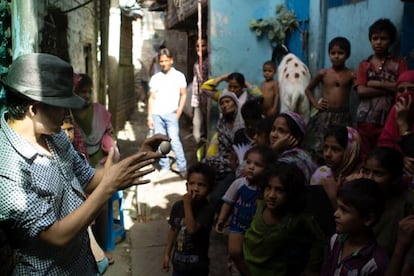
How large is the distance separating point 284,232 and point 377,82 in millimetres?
1852

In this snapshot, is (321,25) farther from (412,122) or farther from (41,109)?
(41,109)

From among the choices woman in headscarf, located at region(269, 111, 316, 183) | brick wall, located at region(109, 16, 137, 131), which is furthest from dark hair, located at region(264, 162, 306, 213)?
brick wall, located at region(109, 16, 137, 131)

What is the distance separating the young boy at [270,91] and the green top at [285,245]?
2.93 m

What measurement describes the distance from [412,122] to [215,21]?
363 cm

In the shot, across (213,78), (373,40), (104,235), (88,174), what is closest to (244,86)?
(213,78)

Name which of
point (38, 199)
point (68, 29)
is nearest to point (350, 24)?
point (38, 199)

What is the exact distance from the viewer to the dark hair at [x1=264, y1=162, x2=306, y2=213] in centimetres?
232

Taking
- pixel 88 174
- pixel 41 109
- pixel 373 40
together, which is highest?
Answer: pixel 373 40

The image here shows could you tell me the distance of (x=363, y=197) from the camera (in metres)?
1.97

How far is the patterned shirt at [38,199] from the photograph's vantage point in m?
1.52

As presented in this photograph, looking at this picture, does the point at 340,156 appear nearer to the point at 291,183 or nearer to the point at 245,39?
the point at 291,183

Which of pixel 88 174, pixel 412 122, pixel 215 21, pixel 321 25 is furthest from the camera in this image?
pixel 215 21

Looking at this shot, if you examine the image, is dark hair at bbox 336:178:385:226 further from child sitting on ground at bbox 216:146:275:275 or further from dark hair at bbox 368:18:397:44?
dark hair at bbox 368:18:397:44

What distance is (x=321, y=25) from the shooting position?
504cm
